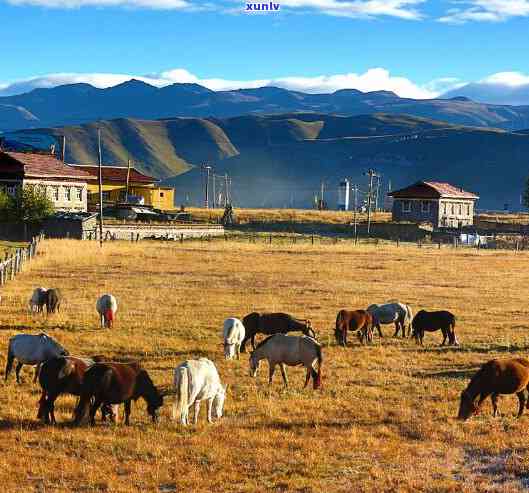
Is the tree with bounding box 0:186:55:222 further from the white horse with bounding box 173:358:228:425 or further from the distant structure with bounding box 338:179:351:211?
the distant structure with bounding box 338:179:351:211

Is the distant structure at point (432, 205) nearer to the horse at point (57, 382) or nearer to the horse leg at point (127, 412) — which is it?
the horse leg at point (127, 412)

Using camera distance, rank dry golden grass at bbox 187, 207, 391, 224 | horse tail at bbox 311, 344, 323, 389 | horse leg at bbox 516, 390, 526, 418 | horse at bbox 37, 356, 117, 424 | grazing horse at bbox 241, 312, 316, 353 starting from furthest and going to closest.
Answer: dry golden grass at bbox 187, 207, 391, 224 < grazing horse at bbox 241, 312, 316, 353 < horse tail at bbox 311, 344, 323, 389 < horse leg at bbox 516, 390, 526, 418 < horse at bbox 37, 356, 117, 424

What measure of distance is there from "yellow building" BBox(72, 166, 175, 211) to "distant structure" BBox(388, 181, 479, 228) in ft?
95.3

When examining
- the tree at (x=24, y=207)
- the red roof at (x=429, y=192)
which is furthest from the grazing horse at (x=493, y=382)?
the red roof at (x=429, y=192)

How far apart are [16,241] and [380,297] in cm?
4046

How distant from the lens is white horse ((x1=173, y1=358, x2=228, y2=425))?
A: 1388 centimetres

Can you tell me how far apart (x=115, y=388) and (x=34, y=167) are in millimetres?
65035

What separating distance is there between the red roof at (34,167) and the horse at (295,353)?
60850 mm

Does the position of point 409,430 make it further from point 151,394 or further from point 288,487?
point 151,394

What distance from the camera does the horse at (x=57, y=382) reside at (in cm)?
1436

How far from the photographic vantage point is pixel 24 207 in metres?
66.4

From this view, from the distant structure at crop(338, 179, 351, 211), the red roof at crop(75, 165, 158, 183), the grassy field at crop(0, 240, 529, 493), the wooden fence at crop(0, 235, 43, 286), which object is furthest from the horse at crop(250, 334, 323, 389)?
the distant structure at crop(338, 179, 351, 211)

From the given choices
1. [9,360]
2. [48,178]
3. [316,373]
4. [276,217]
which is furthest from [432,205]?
[9,360]

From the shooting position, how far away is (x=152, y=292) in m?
33.3
